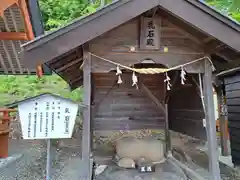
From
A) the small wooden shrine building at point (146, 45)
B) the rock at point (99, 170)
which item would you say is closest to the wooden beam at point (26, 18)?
the small wooden shrine building at point (146, 45)

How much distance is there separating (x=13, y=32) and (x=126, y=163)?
410 cm

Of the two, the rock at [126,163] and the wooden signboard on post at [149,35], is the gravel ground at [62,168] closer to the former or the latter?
the rock at [126,163]

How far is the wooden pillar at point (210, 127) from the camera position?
330 centimetres

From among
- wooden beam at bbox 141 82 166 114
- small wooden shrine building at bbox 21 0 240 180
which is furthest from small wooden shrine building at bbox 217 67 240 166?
wooden beam at bbox 141 82 166 114

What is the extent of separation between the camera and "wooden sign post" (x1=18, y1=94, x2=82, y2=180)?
8.25 ft

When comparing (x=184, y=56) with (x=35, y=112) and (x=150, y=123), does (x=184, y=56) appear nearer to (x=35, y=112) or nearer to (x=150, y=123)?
(x=35, y=112)

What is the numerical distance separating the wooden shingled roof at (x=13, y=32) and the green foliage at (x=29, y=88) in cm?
301

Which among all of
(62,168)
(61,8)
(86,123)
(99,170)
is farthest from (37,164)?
(61,8)

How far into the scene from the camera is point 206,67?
11.5ft

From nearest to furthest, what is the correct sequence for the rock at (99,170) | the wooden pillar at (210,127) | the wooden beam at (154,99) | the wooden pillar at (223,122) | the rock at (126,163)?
the wooden pillar at (210,127) < the rock at (99,170) < the rock at (126,163) < the wooden pillar at (223,122) < the wooden beam at (154,99)

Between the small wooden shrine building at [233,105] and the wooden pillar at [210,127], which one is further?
the small wooden shrine building at [233,105]

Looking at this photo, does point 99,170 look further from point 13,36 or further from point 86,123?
point 13,36

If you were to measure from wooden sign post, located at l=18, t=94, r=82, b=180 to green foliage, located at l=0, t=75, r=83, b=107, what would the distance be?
23.3ft

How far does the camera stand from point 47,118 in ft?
8.41
